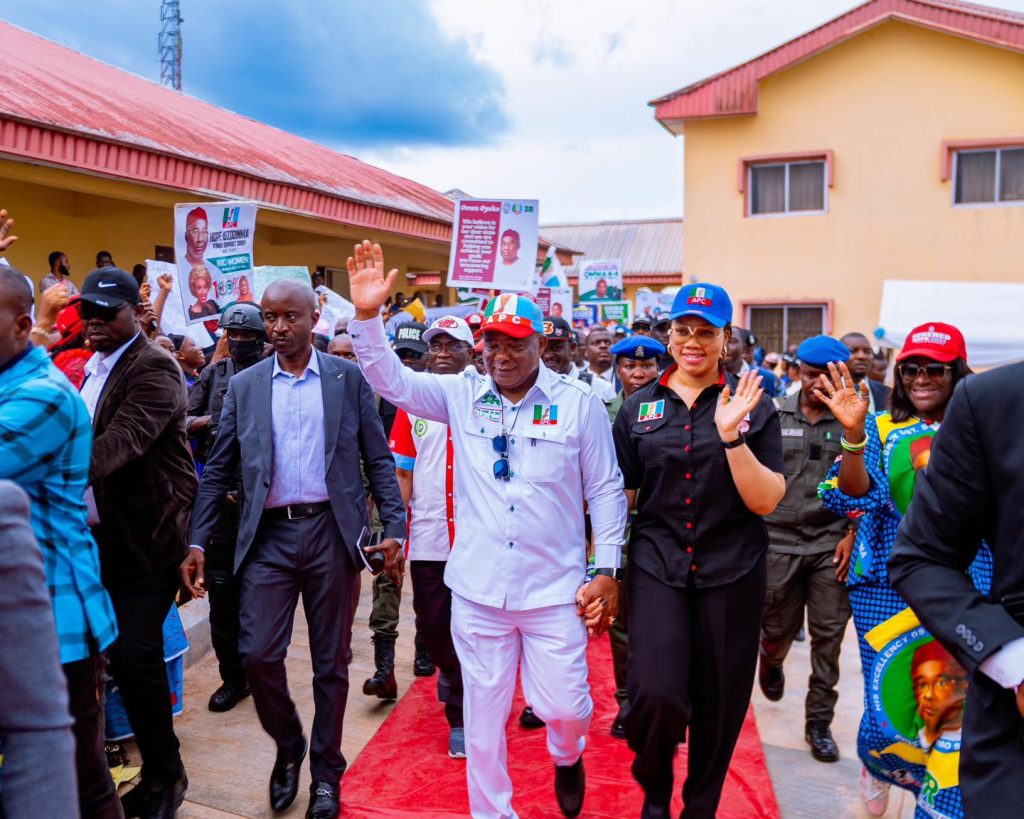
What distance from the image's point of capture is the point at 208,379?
5.29m

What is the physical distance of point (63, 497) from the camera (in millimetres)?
2559

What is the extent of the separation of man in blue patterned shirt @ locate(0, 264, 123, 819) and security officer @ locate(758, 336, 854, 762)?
334cm

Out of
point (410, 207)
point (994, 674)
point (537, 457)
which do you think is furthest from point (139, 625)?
point (410, 207)

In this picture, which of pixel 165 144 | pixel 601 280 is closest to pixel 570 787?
pixel 165 144

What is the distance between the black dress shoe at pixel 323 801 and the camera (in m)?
3.79

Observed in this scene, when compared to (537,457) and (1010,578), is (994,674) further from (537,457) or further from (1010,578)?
(537,457)

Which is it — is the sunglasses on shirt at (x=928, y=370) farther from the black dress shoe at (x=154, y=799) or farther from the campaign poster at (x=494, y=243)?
the campaign poster at (x=494, y=243)

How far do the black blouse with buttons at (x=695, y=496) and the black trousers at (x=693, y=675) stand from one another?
7 centimetres

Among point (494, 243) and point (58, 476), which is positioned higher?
point (494, 243)

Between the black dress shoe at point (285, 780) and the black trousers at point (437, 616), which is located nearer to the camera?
the black dress shoe at point (285, 780)

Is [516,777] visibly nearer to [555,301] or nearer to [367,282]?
[367,282]

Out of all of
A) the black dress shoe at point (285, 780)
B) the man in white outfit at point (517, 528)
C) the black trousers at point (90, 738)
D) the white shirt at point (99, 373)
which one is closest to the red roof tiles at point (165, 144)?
the white shirt at point (99, 373)

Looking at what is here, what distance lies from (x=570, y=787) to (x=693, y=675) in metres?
0.82

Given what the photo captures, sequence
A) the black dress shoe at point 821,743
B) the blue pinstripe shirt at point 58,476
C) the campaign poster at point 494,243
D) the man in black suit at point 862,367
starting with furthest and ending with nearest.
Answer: the campaign poster at point 494,243
the man in black suit at point 862,367
the black dress shoe at point 821,743
the blue pinstripe shirt at point 58,476
